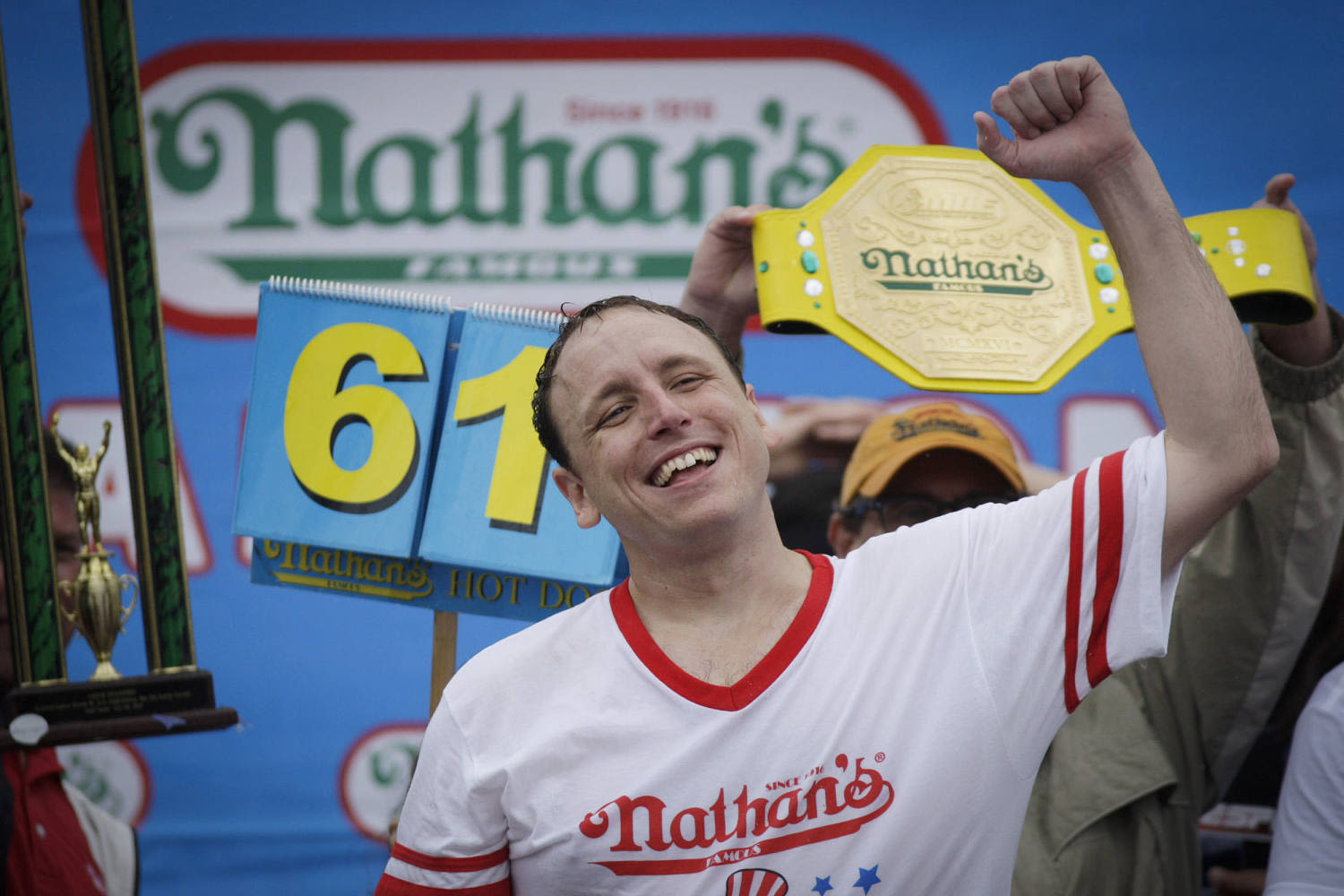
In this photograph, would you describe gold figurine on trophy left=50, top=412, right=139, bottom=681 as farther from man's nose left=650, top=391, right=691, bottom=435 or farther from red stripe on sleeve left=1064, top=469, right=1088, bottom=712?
red stripe on sleeve left=1064, top=469, right=1088, bottom=712

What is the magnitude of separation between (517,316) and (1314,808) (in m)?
1.31

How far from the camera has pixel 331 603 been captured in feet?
7.89

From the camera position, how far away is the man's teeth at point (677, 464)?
47.5 inches

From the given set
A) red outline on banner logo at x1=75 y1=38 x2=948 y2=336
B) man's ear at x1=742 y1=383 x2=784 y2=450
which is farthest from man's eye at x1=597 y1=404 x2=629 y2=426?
red outline on banner logo at x1=75 y1=38 x2=948 y2=336

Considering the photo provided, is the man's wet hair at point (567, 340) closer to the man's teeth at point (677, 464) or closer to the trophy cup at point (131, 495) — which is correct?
the man's teeth at point (677, 464)

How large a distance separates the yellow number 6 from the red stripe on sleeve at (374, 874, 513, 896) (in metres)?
0.60

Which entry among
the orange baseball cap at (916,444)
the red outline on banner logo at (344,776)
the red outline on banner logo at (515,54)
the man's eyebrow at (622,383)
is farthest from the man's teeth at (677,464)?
the red outline on banner logo at (515,54)

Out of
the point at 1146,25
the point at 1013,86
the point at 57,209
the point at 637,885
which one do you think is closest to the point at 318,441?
the point at 637,885

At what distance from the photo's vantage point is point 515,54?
2.49 meters

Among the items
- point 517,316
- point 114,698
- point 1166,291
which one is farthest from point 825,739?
point 114,698

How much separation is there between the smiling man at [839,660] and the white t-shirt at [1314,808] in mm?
661

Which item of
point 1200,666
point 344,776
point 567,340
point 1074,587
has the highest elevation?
point 567,340

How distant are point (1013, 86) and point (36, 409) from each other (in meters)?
1.44

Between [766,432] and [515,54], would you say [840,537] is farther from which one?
[515,54]
